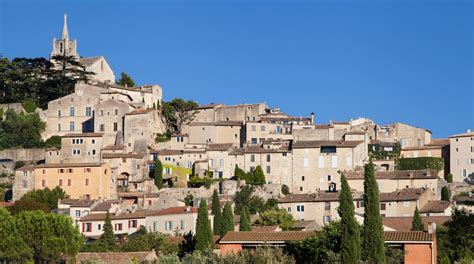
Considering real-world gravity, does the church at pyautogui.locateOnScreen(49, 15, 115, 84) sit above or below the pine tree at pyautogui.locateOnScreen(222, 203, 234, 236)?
above

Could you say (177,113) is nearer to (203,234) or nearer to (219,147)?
(219,147)

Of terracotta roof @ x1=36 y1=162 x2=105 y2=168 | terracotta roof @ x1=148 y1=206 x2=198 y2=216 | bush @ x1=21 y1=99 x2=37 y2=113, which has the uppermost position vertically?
bush @ x1=21 y1=99 x2=37 y2=113

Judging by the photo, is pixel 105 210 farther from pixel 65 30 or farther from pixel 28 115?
pixel 65 30

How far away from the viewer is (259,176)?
80.0m

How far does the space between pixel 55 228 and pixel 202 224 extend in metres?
10.6

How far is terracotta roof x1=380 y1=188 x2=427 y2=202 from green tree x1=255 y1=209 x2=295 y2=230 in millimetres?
7074

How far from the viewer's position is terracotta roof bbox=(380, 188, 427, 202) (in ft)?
237

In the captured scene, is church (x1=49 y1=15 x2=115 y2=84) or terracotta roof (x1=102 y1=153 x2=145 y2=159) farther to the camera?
church (x1=49 y1=15 x2=115 y2=84)

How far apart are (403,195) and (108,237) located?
22.2 metres

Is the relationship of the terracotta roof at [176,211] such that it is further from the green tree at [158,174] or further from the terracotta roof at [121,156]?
the terracotta roof at [121,156]

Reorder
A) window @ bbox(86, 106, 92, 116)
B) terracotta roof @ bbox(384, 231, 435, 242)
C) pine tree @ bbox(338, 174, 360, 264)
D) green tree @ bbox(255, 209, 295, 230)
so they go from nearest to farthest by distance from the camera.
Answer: pine tree @ bbox(338, 174, 360, 264) → terracotta roof @ bbox(384, 231, 435, 242) → green tree @ bbox(255, 209, 295, 230) → window @ bbox(86, 106, 92, 116)

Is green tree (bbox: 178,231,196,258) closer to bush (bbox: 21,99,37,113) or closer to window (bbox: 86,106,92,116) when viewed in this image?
window (bbox: 86,106,92,116)

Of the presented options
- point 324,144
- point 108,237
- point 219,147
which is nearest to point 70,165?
point 219,147

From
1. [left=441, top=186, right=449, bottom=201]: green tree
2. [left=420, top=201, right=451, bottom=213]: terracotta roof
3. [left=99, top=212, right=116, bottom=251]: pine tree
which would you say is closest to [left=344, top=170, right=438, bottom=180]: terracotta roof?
[left=441, top=186, right=449, bottom=201]: green tree
